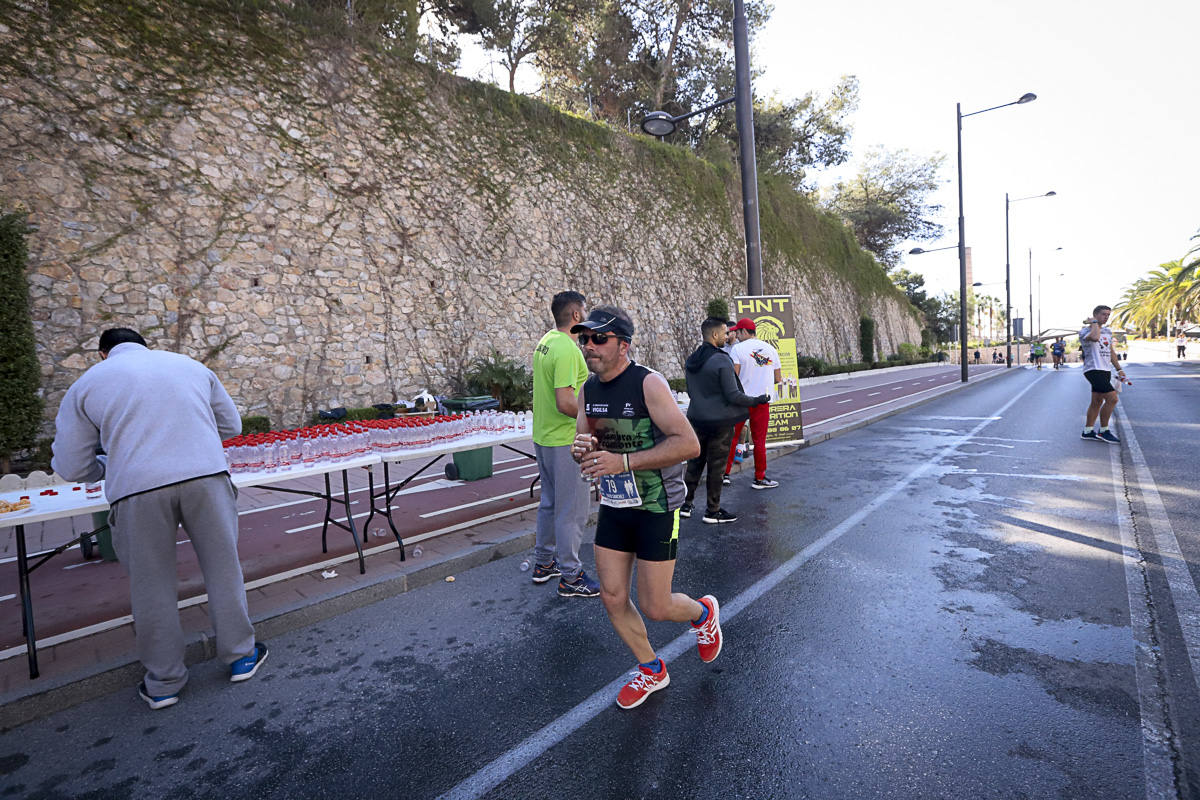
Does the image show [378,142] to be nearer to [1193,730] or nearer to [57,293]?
[57,293]

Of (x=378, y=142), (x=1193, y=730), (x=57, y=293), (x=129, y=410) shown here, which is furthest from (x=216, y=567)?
(x=378, y=142)

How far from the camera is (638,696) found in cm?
301

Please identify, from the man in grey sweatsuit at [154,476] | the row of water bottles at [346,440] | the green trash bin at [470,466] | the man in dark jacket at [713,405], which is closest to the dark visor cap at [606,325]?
the man in grey sweatsuit at [154,476]

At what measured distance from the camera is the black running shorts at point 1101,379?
9641mm

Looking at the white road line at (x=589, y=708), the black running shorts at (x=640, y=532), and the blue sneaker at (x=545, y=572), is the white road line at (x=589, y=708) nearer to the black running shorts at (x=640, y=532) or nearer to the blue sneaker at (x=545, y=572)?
the black running shorts at (x=640, y=532)

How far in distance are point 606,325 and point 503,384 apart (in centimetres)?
1228

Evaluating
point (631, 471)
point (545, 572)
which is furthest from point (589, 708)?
point (545, 572)

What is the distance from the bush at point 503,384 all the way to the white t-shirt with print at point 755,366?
7.90 meters

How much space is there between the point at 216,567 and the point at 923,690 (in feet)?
12.6

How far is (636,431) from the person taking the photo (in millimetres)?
2932

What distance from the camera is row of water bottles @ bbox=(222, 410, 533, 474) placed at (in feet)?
14.7

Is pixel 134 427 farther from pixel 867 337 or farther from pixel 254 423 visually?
pixel 867 337

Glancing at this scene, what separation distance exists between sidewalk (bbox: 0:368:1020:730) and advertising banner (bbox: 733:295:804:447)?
4877mm

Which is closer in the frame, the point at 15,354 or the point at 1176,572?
the point at 1176,572
